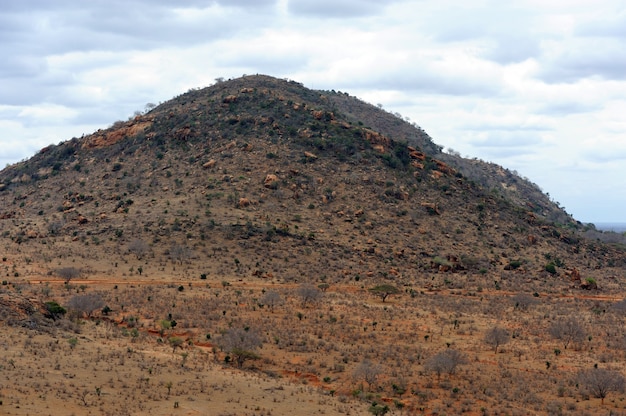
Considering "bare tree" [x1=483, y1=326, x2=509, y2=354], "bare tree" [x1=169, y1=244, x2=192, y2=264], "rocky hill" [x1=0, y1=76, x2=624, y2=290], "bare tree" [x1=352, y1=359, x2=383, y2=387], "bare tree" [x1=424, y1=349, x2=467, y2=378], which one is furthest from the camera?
"rocky hill" [x1=0, y1=76, x2=624, y2=290]

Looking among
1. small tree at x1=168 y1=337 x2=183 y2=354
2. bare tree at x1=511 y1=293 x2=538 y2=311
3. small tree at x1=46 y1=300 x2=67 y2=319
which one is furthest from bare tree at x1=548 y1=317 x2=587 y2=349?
small tree at x1=46 y1=300 x2=67 y2=319

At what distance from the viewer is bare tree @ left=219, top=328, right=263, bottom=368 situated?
118 feet

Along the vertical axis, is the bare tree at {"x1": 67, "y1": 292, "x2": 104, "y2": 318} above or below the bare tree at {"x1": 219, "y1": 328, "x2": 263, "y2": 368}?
above

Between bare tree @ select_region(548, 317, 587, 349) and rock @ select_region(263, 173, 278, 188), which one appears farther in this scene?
rock @ select_region(263, 173, 278, 188)

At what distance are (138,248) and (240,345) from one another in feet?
102

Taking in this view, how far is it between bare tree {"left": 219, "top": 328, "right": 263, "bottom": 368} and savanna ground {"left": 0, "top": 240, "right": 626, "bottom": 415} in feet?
1.32

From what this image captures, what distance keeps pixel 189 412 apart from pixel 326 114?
250 ft

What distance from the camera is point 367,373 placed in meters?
33.8

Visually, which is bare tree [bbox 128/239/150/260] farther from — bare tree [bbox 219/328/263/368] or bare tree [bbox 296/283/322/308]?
bare tree [bbox 219/328/263/368]

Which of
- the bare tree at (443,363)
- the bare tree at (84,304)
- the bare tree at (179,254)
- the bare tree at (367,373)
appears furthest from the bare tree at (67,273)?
the bare tree at (443,363)

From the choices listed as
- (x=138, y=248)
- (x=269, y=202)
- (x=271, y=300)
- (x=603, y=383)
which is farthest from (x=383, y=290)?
(x=269, y=202)

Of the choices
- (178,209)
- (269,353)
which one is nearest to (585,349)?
(269,353)

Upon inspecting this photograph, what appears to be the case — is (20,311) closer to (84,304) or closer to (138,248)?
(84,304)

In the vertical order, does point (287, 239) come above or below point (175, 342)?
above
